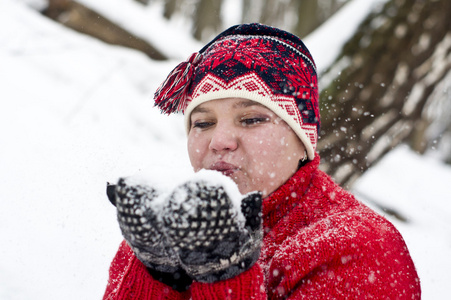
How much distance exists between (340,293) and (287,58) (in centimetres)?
89

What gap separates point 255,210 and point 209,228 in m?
0.15

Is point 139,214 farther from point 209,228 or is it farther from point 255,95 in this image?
point 255,95

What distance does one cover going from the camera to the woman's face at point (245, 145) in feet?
4.13

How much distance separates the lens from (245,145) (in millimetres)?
1262

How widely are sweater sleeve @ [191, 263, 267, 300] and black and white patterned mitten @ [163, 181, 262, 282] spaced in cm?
2

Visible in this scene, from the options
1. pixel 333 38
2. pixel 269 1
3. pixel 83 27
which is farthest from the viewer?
pixel 269 1

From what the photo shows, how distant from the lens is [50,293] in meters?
1.53

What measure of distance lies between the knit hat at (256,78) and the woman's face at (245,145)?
35 millimetres

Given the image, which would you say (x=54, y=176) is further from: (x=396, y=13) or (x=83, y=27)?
(x=83, y=27)

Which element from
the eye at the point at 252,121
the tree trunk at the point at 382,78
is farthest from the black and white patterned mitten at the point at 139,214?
the tree trunk at the point at 382,78

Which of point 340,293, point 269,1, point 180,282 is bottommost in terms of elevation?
point 269,1

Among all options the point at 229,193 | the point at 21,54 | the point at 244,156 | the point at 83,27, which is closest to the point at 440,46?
the point at 244,156

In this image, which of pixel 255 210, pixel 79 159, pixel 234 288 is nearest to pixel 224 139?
pixel 255 210

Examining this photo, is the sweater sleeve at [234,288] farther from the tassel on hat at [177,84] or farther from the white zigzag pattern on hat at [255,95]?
the tassel on hat at [177,84]
